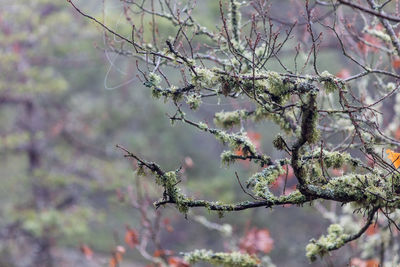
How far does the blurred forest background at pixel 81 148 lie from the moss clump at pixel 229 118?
189cm

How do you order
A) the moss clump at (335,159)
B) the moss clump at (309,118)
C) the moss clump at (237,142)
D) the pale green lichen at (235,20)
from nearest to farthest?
the moss clump at (309,118), the moss clump at (335,159), the moss clump at (237,142), the pale green lichen at (235,20)

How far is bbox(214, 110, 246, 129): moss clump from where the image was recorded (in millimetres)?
3090

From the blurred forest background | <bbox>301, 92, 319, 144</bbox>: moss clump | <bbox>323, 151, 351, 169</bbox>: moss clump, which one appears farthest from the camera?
the blurred forest background

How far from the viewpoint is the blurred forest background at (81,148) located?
29.1 ft

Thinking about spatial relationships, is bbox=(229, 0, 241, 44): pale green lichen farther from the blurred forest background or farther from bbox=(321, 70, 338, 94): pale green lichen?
the blurred forest background

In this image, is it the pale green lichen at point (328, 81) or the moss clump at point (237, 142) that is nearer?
the pale green lichen at point (328, 81)

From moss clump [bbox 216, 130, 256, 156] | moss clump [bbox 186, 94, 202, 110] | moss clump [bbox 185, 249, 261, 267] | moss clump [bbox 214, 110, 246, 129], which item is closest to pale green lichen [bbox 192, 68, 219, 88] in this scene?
moss clump [bbox 186, 94, 202, 110]

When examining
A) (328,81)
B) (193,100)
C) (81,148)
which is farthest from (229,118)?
(81,148)

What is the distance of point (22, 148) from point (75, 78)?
5.78m

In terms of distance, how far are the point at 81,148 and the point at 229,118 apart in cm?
865

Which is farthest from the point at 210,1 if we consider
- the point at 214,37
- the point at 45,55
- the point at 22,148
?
the point at 214,37

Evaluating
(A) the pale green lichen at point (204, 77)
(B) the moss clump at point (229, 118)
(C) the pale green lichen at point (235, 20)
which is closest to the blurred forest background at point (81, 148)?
(B) the moss clump at point (229, 118)

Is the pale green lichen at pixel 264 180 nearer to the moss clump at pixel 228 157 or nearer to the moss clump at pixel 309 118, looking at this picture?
the moss clump at pixel 228 157

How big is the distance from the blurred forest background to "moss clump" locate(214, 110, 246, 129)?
189cm
